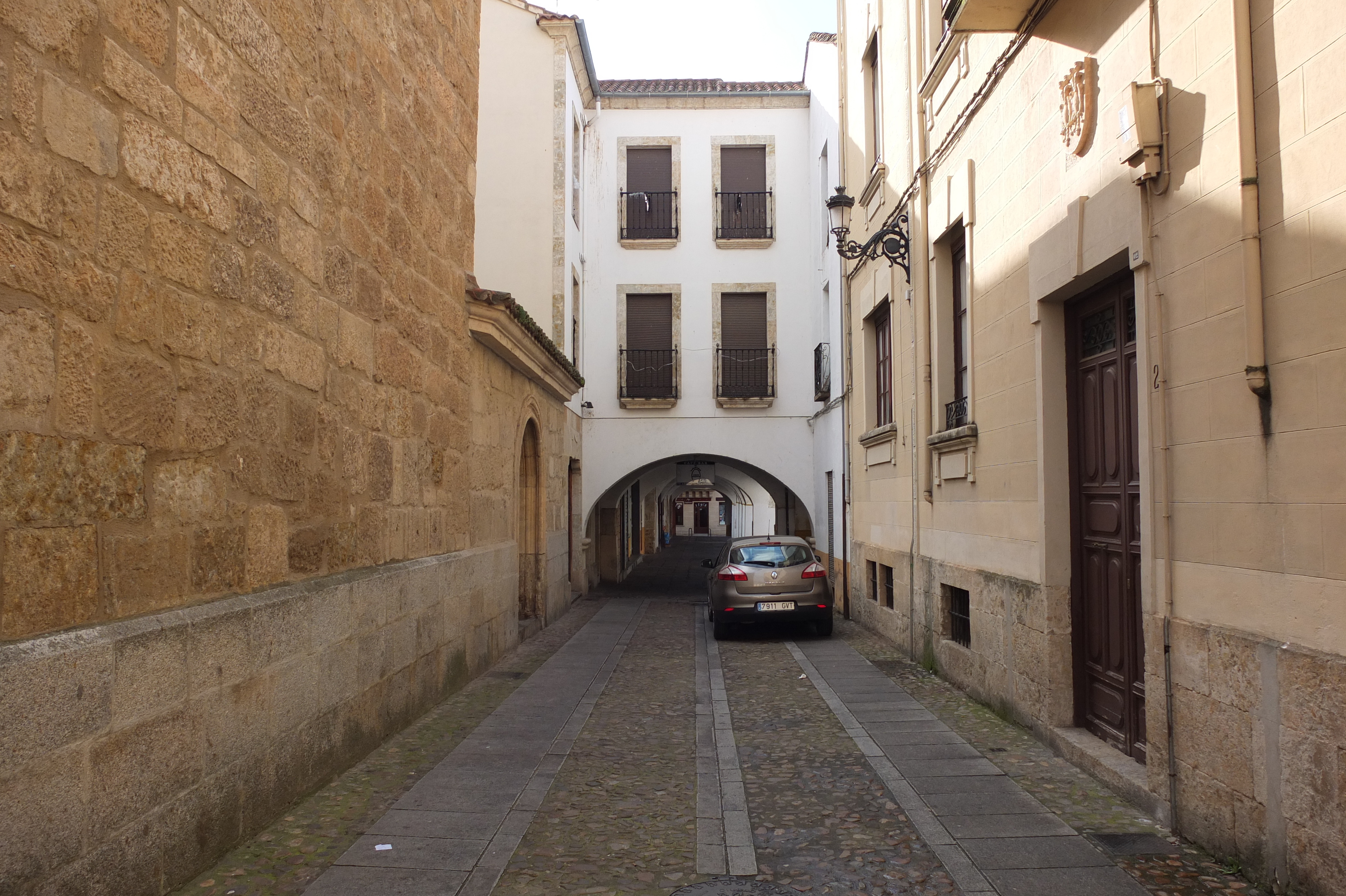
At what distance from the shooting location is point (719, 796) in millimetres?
5566

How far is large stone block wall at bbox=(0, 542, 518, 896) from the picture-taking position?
3.26 m

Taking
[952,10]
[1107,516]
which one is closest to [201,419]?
[1107,516]

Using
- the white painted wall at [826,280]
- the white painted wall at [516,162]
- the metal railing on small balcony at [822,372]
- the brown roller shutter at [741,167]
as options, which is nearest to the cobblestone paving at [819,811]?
the white painted wall at [826,280]

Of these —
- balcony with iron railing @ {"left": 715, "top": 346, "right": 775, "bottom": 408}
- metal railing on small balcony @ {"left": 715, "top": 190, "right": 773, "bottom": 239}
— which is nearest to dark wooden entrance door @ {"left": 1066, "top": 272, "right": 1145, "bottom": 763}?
balcony with iron railing @ {"left": 715, "top": 346, "right": 775, "bottom": 408}

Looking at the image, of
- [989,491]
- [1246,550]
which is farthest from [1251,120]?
[989,491]

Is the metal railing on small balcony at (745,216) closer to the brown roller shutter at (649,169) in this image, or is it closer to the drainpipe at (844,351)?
the brown roller shutter at (649,169)

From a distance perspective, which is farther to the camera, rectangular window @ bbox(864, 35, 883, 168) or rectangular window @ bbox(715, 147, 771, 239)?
rectangular window @ bbox(715, 147, 771, 239)

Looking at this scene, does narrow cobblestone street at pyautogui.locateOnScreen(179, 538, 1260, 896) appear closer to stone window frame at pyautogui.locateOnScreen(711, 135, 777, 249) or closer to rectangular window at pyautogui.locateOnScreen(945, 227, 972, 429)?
rectangular window at pyautogui.locateOnScreen(945, 227, 972, 429)

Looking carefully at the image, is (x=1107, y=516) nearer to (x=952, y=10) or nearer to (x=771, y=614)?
(x=952, y=10)

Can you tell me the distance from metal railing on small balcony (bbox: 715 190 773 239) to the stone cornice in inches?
306

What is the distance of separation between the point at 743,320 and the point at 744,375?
3.65 ft

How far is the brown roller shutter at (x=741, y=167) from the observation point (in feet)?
66.5

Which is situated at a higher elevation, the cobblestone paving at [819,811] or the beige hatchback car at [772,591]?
the beige hatchback car at [772,591]

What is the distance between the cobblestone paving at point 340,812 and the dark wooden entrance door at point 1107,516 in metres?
4.11
